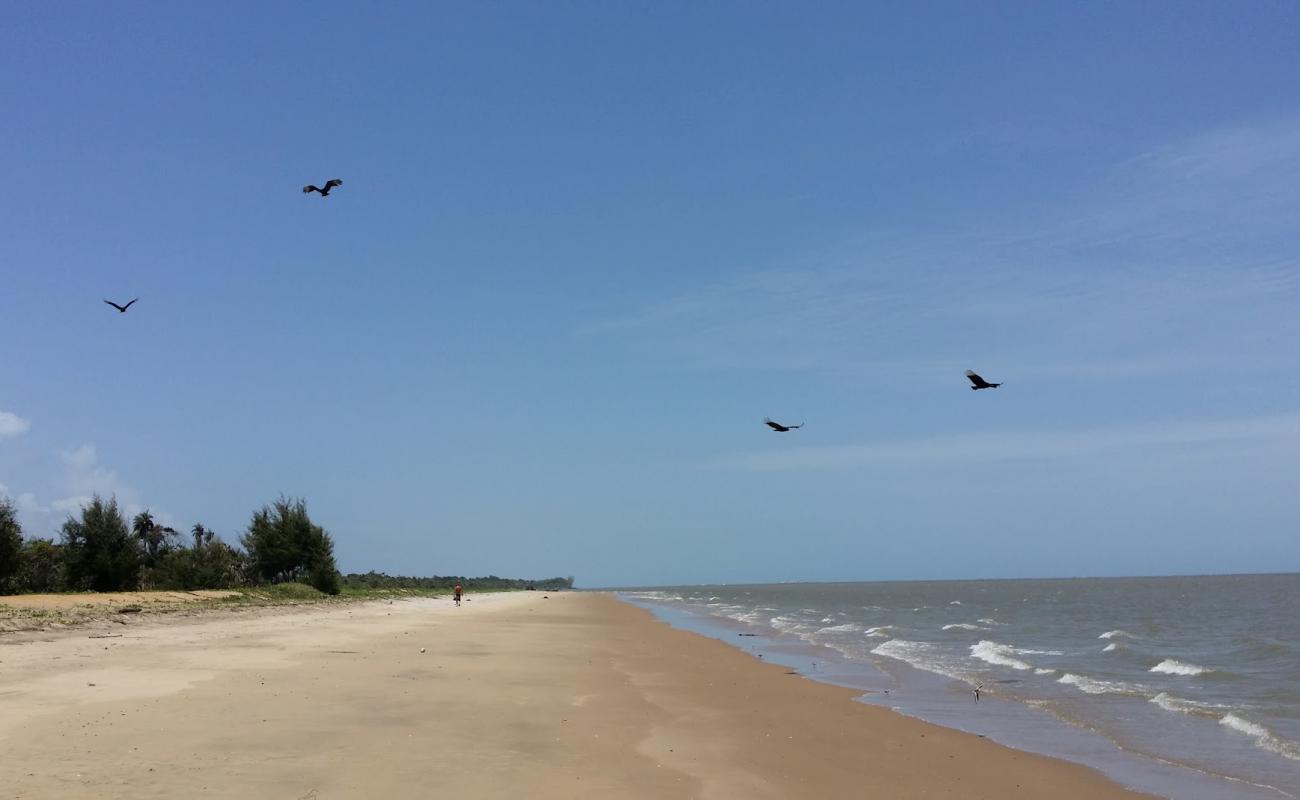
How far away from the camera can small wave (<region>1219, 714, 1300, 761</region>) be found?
1402 centimetres

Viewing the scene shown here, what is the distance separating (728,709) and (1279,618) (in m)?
50.8

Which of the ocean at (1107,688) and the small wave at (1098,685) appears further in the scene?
the small wave at (1098,685)

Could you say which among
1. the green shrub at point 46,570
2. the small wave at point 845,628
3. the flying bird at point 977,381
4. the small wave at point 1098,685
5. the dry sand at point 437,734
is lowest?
the small wave at point 845,628

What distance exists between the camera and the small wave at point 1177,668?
1009 inches

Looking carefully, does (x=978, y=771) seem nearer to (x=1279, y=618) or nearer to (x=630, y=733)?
(x=630, y=733)

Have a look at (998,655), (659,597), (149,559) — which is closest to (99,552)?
(149,559)

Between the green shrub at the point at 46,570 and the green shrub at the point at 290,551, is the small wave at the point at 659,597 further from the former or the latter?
the green shrub at the point at 46,570

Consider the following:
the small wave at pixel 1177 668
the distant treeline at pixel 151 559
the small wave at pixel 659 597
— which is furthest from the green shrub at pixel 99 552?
the small wave at pixel 659 597

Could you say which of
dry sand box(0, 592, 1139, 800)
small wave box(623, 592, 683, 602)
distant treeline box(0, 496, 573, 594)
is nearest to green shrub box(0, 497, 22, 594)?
distant treeline box(0, 496, 573, 594)

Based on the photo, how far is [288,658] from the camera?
19.3 metres

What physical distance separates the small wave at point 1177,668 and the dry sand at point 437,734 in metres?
12.4

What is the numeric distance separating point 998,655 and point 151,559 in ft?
198

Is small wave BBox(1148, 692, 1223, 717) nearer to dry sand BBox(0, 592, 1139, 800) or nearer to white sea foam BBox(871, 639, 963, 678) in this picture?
white sea foam BBox(871, 639, 963, 678)

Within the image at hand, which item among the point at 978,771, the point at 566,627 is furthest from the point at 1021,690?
the point at 566,627
